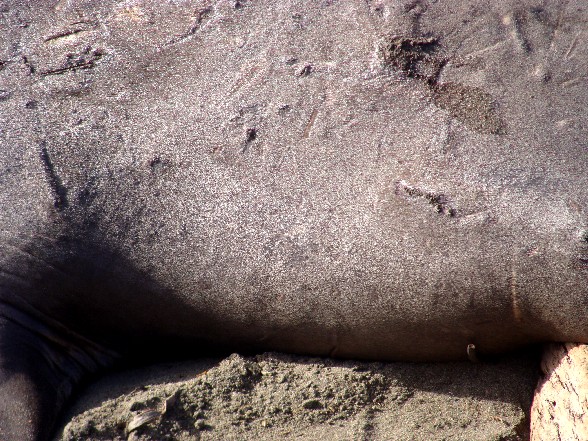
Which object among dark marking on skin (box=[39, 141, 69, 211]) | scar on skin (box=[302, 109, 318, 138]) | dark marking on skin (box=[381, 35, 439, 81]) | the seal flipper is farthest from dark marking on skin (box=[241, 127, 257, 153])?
the seal flipper

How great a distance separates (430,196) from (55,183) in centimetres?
120

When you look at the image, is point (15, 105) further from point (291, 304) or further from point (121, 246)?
point (291, 304)

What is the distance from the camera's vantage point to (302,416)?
1.86 m

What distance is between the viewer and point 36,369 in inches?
82.6

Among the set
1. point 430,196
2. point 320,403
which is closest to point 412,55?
point 430,196

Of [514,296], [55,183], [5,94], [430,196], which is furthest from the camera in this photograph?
[5,94]

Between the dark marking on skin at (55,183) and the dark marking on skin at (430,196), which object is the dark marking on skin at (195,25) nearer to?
the dark marking on skin at (55,183)

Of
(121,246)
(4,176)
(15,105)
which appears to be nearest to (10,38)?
(15,105)

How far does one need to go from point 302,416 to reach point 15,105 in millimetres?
1447

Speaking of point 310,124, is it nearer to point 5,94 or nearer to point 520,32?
point 520,32

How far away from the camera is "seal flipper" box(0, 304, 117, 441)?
1939mm

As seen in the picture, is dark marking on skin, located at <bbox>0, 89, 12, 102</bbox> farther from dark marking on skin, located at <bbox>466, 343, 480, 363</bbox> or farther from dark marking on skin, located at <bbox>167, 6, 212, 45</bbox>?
dark marking on skin, located at <bbox>466, 343, 480, 363</bbox>

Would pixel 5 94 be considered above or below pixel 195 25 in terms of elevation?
below

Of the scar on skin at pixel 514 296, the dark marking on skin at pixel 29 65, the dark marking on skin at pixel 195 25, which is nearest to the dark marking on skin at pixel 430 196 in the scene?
the scar on skin at pixel 514 296
